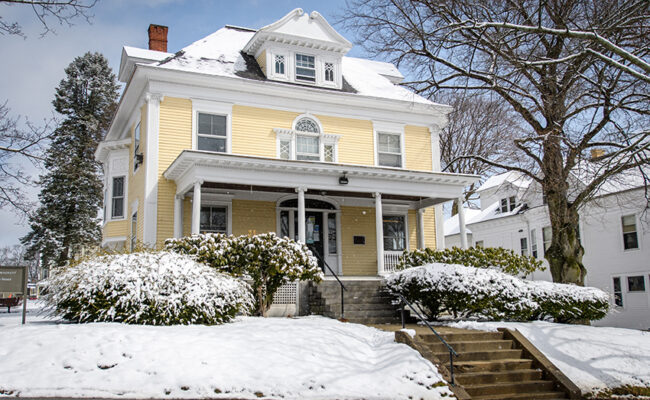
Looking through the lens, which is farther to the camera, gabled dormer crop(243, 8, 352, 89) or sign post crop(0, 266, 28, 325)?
gabled dormer crop(243, 8, 352, 89)

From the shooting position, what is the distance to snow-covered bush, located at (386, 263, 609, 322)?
1296cm

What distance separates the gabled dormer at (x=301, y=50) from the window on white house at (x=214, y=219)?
4.89m

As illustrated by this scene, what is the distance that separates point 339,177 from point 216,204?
4093 mm

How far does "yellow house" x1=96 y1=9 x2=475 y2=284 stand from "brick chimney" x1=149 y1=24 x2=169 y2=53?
1095 mm

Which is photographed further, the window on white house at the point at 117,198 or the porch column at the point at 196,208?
the window on white house at the point at 117,198

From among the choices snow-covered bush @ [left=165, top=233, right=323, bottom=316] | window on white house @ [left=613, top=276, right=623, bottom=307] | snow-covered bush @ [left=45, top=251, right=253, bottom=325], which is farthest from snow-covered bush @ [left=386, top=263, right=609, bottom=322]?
window on white house @ [left=613, top=276, right=623, bottom=307]

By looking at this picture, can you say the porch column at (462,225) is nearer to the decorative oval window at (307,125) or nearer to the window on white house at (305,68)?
the decorative oval window at (307,125)

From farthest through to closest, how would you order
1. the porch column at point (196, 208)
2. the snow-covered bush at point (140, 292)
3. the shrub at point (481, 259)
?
the shrub at point (481, 259), the porch column at point (196, 208), the snow-covered bush at point (140, 292)

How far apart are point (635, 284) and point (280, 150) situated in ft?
56.1

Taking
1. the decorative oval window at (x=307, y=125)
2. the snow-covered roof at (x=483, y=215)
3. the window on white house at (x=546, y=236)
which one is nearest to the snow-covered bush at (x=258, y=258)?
the decorative oval window at (x=307, y=125)

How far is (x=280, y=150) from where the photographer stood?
61.9ft

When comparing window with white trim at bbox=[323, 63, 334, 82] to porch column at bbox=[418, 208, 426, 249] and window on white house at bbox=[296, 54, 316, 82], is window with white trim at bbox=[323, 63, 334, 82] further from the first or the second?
porch column at bbox=[418, 208, 426, 249]

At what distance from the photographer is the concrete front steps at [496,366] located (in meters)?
9.34

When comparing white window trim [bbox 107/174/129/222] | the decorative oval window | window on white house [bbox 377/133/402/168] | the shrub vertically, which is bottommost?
the shrub
